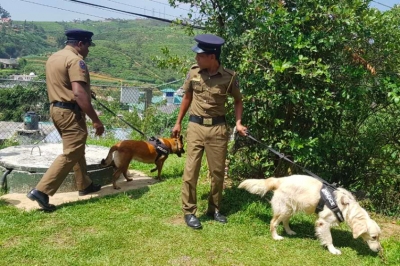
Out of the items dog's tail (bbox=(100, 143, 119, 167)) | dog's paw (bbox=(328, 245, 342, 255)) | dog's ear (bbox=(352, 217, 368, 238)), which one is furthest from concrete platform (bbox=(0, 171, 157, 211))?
dog's ear (bbox=(352, 217, 368, 238))

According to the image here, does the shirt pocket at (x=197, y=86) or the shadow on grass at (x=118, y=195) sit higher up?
the shirt pocket at (x=197, y=86)

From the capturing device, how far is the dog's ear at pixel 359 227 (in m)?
4.04

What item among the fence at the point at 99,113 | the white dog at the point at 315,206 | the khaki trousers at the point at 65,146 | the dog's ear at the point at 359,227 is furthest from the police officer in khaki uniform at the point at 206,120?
the fence at the point at 99,113

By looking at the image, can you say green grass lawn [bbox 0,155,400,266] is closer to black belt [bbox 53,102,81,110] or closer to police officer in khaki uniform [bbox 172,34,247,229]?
police officer in khaki uniform [bbox 172,34,247,229]

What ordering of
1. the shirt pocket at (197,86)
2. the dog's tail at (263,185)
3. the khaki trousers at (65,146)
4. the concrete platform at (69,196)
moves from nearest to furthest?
the dog's tail at (263,185) < the shirt pocket at (197,86) < the khaki trousers at (65,146) < the concrete platform at (69,196)

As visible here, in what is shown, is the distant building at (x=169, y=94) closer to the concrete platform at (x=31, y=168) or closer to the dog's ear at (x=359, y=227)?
the concrete platform at (x=31, y=168)

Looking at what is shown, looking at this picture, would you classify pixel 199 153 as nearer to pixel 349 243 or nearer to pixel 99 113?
pixel 349 243

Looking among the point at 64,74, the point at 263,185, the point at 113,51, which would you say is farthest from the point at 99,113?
the point at 113,51

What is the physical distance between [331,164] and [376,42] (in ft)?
6.38

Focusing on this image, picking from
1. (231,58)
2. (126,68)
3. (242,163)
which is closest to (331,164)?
(242,163)

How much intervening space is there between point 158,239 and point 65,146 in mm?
1712

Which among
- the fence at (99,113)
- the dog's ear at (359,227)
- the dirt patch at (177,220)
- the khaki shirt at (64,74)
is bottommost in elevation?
the fence at (99,113)

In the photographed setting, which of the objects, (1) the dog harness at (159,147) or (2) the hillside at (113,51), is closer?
(1) the dog harness at (159,147)

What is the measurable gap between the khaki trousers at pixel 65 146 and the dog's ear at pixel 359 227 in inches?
132
